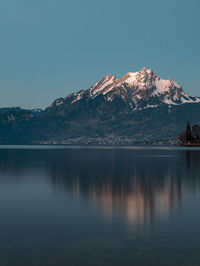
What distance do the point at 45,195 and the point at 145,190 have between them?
1140 centimetres

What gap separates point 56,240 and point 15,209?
11.4 meters

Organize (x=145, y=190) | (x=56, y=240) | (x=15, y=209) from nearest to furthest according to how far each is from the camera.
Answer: (x=56, y=240)
(x=15, y=209)
(x=145, y=190)

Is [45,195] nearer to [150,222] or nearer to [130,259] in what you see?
[150,222]

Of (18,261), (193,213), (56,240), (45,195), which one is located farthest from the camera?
(45,195)

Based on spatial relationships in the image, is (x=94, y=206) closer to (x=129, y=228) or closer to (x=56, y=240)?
(x=129, y=228)

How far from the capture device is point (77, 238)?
22.6 m

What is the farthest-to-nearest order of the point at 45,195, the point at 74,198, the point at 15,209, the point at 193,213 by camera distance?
the point at 45,195, the point at 74,198, the point at 15,209, the point at 193,213

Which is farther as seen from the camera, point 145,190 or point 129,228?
point 145,190

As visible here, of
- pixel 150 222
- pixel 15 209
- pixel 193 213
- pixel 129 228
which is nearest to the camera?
pixel 129 228

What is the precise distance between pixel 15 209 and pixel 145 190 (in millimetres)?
17226

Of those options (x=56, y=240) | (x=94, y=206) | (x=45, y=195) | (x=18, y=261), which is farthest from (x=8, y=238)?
(x=45, y=195)

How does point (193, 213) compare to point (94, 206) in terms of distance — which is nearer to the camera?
point (193, 213)

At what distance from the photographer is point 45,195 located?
4134 centimetres

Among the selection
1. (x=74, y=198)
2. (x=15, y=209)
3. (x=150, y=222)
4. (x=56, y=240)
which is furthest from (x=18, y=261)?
(x=74, y=198)
